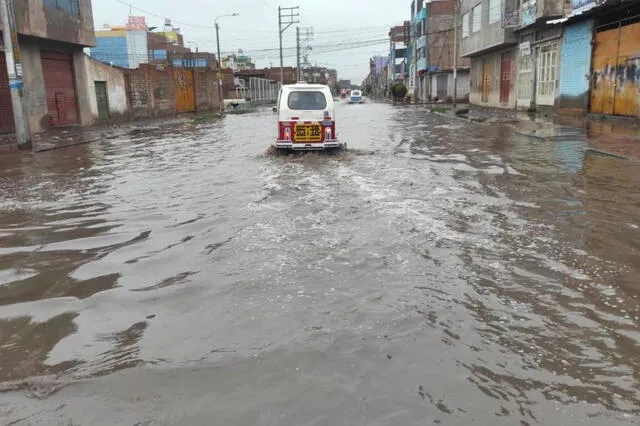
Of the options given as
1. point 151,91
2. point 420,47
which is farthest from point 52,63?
point 420,47

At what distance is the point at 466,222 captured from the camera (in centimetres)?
759

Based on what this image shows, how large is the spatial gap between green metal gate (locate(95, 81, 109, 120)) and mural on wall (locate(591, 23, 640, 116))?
86.1 ft

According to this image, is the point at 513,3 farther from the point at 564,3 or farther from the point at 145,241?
the point at 145,241

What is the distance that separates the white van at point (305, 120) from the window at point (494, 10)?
980 inches

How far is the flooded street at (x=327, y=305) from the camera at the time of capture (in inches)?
135

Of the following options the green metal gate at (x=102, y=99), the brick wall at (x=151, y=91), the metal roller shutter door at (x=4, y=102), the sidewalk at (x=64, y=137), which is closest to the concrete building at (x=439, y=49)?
the brick wall at (x=151, y=91)

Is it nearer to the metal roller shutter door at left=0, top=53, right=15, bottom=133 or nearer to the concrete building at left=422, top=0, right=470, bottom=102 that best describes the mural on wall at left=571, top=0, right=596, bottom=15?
the metal roller shutter door at left=0, top=53, right=15, bottom=133

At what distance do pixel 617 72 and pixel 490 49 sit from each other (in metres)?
18.2

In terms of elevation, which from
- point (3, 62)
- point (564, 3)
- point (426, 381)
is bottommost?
point (426, 381)

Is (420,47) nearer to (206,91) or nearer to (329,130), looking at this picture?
(206,91)

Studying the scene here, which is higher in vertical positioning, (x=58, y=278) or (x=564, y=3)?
(x=564, y=3)

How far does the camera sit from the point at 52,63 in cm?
2811

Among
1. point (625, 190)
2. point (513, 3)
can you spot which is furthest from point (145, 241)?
point (513, 3)

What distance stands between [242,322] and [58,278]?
2468 millimetres
